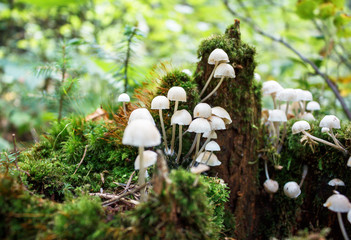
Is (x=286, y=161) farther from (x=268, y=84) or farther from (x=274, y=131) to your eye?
(x=268, y=84)

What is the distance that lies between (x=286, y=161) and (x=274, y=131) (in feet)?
1.23

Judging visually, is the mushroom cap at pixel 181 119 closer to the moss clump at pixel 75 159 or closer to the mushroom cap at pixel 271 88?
the moss clump at pixel 75 159

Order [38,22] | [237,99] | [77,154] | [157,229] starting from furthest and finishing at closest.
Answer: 1. [38,22]
2. [237,99]
3. [77,154]
4. [157,229]

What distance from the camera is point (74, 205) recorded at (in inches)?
54.0

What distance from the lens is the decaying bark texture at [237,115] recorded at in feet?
7.93

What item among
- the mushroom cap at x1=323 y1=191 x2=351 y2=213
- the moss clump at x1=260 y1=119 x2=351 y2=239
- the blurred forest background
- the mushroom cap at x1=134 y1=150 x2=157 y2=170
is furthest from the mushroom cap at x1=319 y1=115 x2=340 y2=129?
the mushroom cap at x1=134 y1=150 x2=157 y2=170

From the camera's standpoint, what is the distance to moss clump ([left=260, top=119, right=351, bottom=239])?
2.45 metres

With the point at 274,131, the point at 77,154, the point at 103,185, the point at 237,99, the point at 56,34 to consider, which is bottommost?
the point at 103,185

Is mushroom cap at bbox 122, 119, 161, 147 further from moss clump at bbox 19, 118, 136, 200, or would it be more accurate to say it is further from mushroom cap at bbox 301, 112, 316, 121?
mushroom cap at bbox 301, 112, 316, 121

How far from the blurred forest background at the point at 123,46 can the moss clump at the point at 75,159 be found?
10.7 inches

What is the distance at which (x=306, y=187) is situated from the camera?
8.74 ft

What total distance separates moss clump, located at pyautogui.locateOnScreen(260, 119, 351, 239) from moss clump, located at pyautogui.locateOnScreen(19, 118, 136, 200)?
1669 mm

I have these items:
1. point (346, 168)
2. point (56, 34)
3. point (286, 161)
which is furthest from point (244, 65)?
point (56, 34)

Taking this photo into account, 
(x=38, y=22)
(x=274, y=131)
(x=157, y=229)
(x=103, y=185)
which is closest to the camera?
(x=157, y=229)
